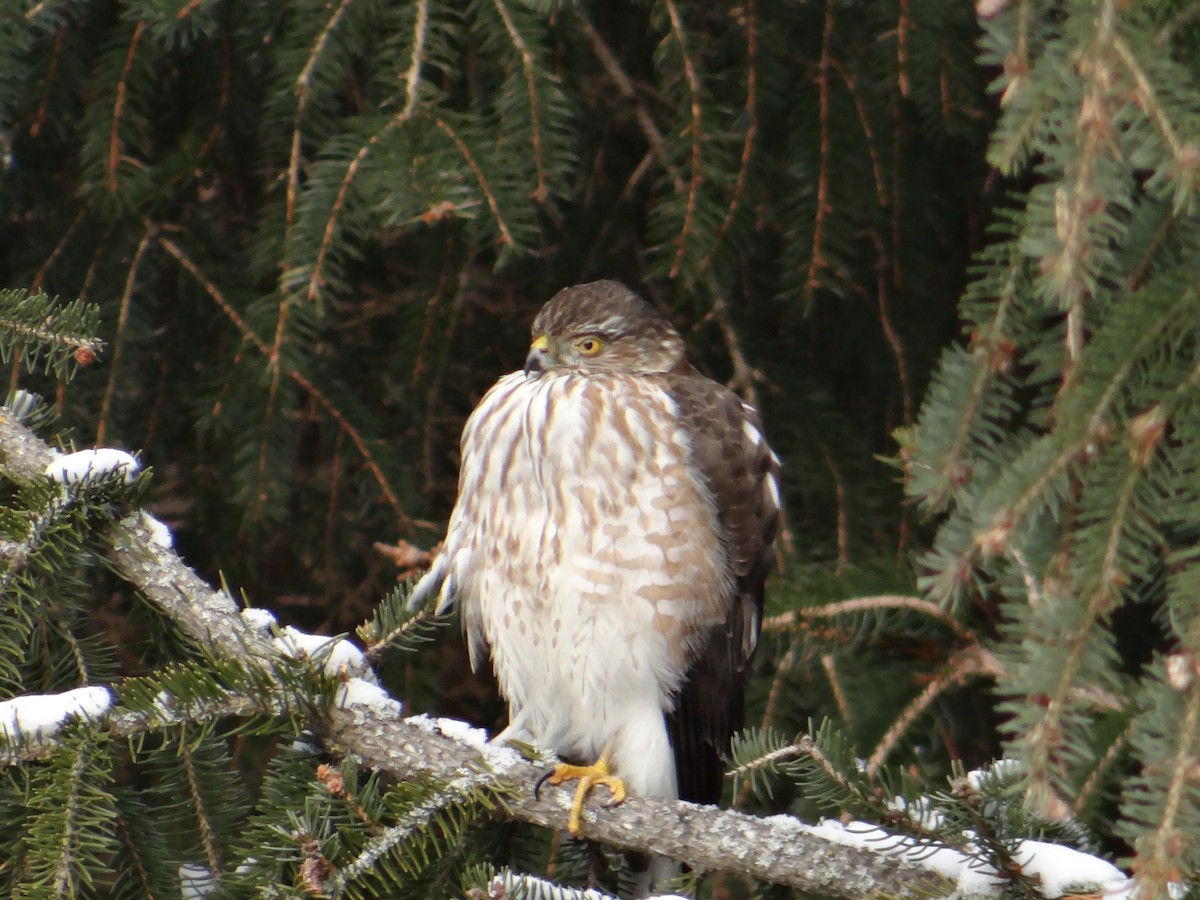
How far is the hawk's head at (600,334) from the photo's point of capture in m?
2.97

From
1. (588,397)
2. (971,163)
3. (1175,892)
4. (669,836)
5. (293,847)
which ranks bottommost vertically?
(669,836)

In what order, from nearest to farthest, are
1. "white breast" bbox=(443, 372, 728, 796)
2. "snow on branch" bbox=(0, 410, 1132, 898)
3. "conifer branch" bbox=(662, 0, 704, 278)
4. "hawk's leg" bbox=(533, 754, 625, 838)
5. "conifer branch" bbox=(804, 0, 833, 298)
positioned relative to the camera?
"snow on branch" bbox=(0, 410, 1132, 898)
"hawk's leg" bbox=(533, 754, 625, 838)
"conifer branch" bbox=(662, 0, 704, 278)
"white breast" bbox=(443, 372, 728, 796)
"conifer branch" bbox=(804, 0, 833, 298)

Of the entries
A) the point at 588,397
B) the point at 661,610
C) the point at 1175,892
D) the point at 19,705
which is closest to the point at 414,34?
the point at 588,397

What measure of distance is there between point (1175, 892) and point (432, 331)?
6.80ft

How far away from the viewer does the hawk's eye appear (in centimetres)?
302

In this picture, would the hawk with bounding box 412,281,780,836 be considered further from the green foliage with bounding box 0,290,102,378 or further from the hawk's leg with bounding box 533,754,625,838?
the green foliage with bounding box 0,290,102,378

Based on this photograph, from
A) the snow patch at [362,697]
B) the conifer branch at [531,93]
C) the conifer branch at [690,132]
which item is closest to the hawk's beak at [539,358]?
the conifer branch at [690,132]

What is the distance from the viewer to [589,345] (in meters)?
3.04

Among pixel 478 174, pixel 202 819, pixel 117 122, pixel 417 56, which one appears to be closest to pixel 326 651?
pixel 202 819

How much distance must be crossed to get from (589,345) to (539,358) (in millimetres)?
146

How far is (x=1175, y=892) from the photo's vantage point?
1.57 m

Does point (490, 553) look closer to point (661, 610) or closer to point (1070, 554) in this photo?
point (661, 610)

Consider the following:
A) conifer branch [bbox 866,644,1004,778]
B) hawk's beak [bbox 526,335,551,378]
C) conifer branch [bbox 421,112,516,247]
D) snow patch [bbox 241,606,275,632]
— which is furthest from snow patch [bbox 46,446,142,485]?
conifer branch [bbox 866,644,1004,778]

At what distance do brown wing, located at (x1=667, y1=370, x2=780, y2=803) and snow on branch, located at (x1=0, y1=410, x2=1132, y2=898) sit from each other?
0.66 metres
